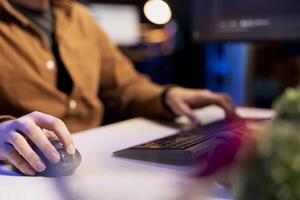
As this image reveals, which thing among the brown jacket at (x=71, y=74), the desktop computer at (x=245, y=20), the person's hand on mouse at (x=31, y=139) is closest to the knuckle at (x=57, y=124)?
the person's hand on mouse at (x=31, y=139)

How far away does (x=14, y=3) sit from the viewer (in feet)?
3.57

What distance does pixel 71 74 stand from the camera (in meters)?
1.13

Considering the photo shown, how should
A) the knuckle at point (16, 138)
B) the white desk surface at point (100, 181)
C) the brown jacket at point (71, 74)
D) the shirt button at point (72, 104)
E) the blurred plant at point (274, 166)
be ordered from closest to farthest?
the blurred plant at point (274, 166)
the white desk surface at point (100, 181)
the knuckle at point (16, 138)
the brown jacket at point (71, 74)
the shirt button at point (72, 104)

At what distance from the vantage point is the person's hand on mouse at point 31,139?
62cm

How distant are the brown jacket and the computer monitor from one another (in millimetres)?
240

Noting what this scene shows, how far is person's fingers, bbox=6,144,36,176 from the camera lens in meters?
0.63

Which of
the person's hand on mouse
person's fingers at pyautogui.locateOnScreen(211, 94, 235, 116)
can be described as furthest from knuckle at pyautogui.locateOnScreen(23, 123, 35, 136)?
person's fingers at pyautogui.locateOnScreen(211, 94, 235, 116)

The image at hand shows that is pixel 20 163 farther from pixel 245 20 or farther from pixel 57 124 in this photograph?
pixel 245 20

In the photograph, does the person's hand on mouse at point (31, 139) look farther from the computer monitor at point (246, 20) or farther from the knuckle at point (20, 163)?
the computer monitor at point (246, 20)

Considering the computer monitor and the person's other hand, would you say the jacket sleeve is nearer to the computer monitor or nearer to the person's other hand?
the person's other hand

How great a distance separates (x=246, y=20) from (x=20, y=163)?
86cm

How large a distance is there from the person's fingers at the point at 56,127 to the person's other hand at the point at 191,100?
510 millimetres

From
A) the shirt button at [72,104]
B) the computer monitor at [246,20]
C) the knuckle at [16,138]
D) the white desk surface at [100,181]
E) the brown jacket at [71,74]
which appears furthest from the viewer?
the computer monitor at [246,20]

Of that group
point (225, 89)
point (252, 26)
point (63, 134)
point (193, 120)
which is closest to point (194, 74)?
point (225, 89)
